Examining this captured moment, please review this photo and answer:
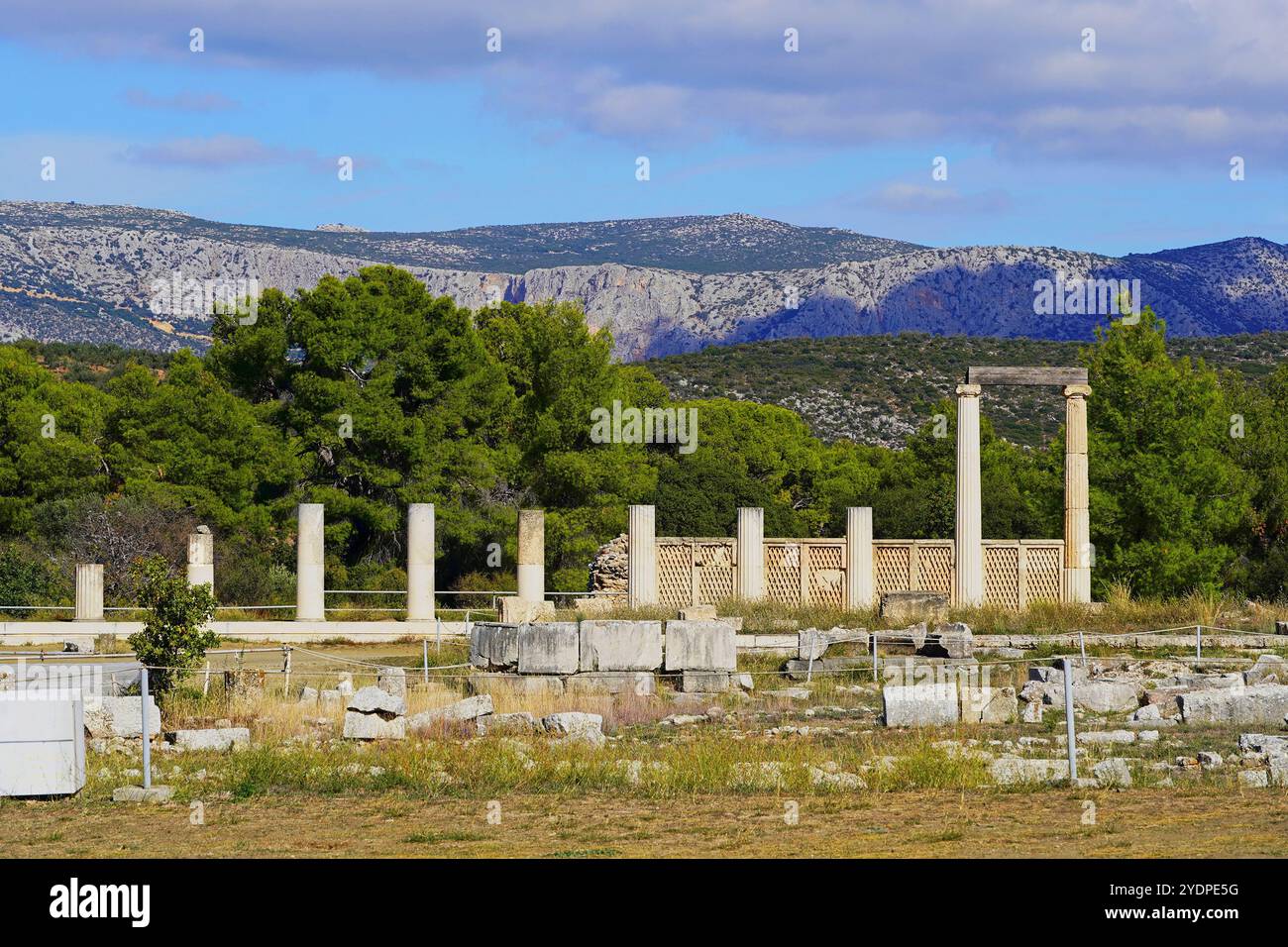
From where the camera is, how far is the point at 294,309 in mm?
54844

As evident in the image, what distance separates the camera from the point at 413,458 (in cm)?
5294

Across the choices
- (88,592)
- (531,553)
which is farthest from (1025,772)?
(88,592)

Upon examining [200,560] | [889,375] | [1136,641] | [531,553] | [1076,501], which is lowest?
[1136,641]

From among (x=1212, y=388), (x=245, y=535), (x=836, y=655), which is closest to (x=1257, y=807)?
(x=836, y=655)

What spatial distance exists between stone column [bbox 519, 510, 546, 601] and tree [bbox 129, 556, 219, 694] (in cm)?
1811

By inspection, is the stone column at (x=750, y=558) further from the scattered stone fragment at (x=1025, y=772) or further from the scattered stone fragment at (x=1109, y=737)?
the scattered stone fragment at (x=1025, y=772)

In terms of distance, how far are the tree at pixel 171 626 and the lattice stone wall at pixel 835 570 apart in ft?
54.1

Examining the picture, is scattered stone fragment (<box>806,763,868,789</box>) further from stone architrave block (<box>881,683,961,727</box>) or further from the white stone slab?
the white stone slab

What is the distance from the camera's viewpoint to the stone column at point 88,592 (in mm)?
42156

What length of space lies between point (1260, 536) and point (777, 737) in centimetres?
3449

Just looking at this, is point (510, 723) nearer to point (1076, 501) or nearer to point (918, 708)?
point (918, 708)

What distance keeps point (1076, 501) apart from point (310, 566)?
19.2m

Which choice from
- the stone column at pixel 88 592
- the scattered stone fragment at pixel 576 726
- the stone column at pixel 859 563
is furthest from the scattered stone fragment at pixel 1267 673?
the stone column at pixel 88 592

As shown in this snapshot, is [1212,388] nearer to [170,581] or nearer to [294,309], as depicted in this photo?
[294,309]
